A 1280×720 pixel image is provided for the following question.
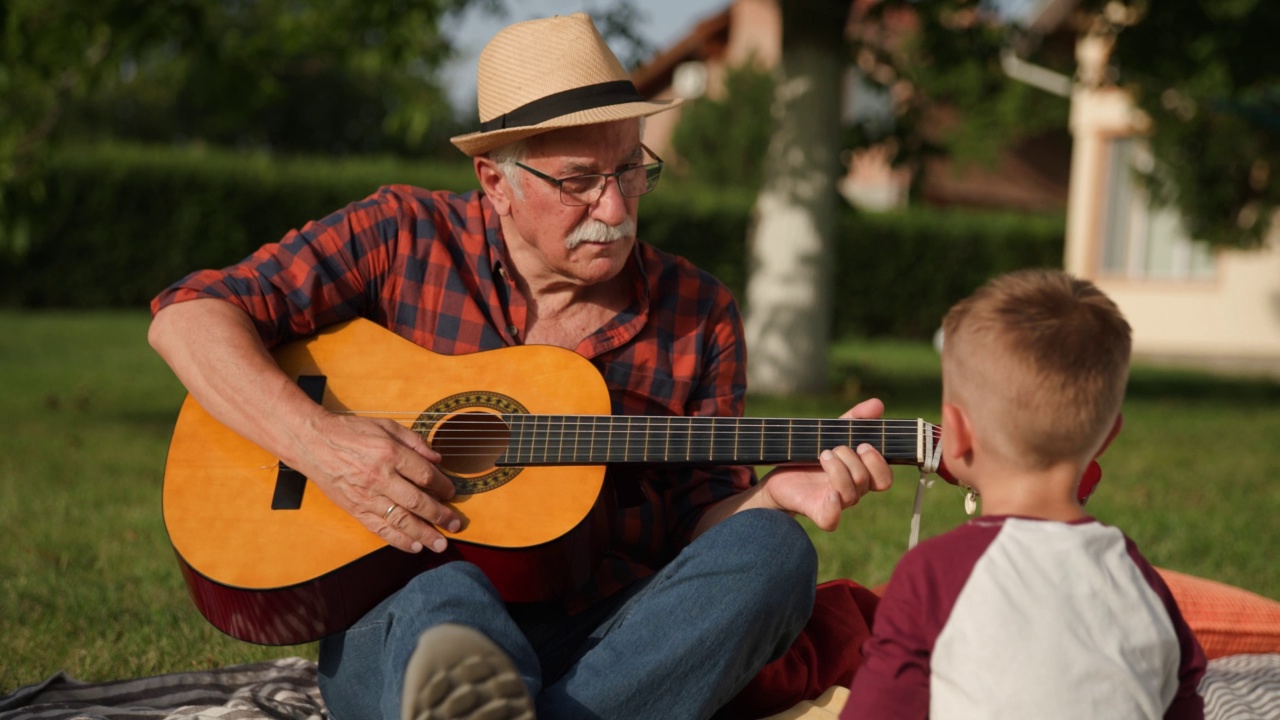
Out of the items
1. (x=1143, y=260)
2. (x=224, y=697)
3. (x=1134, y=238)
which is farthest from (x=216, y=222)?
(x=224, y=697)

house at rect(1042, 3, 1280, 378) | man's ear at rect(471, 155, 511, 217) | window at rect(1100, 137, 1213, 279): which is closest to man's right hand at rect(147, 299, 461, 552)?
man's ear at rect(471, 155, 511, 217)

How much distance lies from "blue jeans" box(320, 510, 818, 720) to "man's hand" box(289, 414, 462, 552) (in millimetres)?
154

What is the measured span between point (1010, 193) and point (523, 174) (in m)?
28.0

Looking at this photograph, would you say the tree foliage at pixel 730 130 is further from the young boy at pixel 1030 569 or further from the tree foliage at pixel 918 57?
the young boy at pixel 1030 569

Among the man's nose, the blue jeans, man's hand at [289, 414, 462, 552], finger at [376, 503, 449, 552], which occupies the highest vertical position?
the man's nose

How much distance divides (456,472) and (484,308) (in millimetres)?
477

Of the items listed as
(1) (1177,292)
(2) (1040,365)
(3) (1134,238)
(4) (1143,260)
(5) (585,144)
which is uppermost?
(5) (585,144)

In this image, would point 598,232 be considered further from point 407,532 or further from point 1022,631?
point 1022,631

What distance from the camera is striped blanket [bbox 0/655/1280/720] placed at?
2852mm

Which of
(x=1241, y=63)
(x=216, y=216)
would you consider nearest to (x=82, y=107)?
(x=216, y=216)

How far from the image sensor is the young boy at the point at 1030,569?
180 cm

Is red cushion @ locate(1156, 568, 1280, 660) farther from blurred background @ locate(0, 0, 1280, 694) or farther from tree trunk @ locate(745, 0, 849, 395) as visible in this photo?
tree trunk @ locate(745, 0, 849, 395)

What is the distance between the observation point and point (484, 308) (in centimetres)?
303

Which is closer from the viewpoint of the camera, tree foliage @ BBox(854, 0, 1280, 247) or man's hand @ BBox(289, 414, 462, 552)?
man's hand @ BBox(289, 414, 462, 552)
